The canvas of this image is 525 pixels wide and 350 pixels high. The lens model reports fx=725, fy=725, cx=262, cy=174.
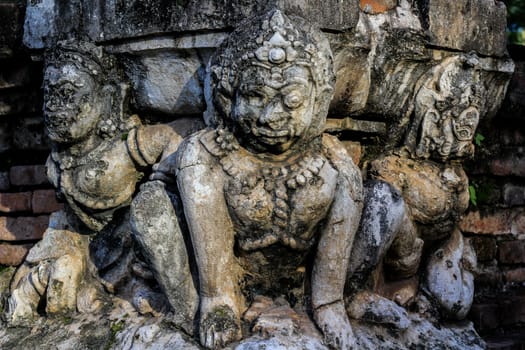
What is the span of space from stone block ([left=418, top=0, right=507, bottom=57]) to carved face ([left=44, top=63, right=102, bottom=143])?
1.35 metres

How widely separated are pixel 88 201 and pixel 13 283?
534 mm

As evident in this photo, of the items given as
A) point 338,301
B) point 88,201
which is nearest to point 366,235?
point 338,301

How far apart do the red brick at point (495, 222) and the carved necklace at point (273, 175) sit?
4.66 ft

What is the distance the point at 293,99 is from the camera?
2381 millimetres

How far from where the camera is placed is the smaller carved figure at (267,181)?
240 centimetres

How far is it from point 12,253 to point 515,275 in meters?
2.66

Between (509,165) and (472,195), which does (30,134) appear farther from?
(509,165)

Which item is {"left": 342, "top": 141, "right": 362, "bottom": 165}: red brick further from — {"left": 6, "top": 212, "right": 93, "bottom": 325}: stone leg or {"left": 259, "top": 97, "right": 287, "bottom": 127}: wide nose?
{"left": 6, "top": 212, "right": 93, "bottom": 325}: stone leg

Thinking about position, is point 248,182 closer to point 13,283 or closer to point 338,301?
point 338,301

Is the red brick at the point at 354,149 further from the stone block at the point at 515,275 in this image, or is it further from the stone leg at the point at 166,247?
the stone block at the point at 515,275

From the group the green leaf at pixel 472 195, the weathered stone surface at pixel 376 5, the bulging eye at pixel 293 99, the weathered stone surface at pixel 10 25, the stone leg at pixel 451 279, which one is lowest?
the stone leg at pixel 451 279

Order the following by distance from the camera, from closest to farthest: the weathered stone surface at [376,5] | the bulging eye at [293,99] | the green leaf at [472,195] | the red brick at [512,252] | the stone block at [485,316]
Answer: the bulging eye at [293,99] < the weathered stone surface at [376,5] < the stone block at [485,316] < the green leaf at [472,195] < the red brick at [512,252]

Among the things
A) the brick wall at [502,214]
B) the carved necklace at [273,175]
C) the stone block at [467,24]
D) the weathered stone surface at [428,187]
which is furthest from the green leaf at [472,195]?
the carved necklace at [273,175]

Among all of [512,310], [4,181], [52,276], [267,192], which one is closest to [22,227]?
[4,181]
